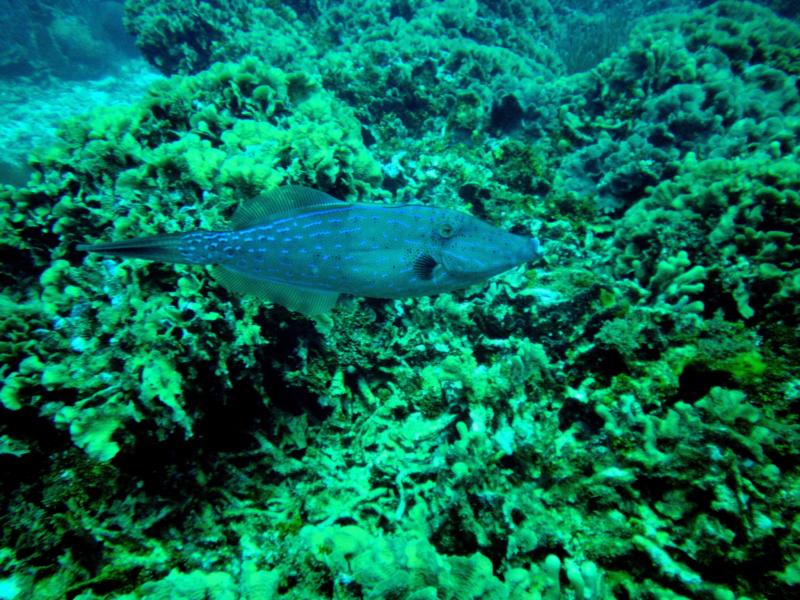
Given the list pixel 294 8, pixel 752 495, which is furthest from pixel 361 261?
pixel 294 8

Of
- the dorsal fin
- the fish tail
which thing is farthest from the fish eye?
the fish tail

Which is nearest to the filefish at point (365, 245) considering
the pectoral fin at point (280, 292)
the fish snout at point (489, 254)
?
the fish snout at point (489, 254)

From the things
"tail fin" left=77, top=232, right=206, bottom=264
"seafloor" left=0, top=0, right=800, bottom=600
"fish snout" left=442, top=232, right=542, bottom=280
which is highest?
"fish snout" left=442, top=232, right=542, bottom=280

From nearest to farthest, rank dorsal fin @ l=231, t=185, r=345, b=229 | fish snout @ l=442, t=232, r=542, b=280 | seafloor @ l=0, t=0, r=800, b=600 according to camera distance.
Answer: seafloor @ l=0, t=0, r=800, b=600 → fish snout @ l=442, t=232, r=542, b=280 → dorsal fin @ l=231, t=185, r=345, b=229

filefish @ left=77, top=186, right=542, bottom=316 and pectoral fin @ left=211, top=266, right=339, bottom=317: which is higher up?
filefish @ left=77, top=186, right=542, bottom=316

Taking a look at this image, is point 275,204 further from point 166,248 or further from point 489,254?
point 489,254

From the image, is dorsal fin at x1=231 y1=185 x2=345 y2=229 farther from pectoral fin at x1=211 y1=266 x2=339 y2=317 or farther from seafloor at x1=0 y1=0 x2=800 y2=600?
seafloor at x1=0 y1=0 x2=800 y2=600

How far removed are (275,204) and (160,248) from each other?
81 cm

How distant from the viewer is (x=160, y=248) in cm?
243

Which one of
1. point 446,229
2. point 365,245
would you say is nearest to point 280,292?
point 365,245

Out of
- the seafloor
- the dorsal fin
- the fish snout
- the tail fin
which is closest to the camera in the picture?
the tail fin

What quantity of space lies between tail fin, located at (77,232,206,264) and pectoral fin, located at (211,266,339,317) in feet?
0.90

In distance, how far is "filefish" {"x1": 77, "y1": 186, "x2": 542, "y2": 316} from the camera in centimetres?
264

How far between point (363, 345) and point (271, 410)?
1.08m
